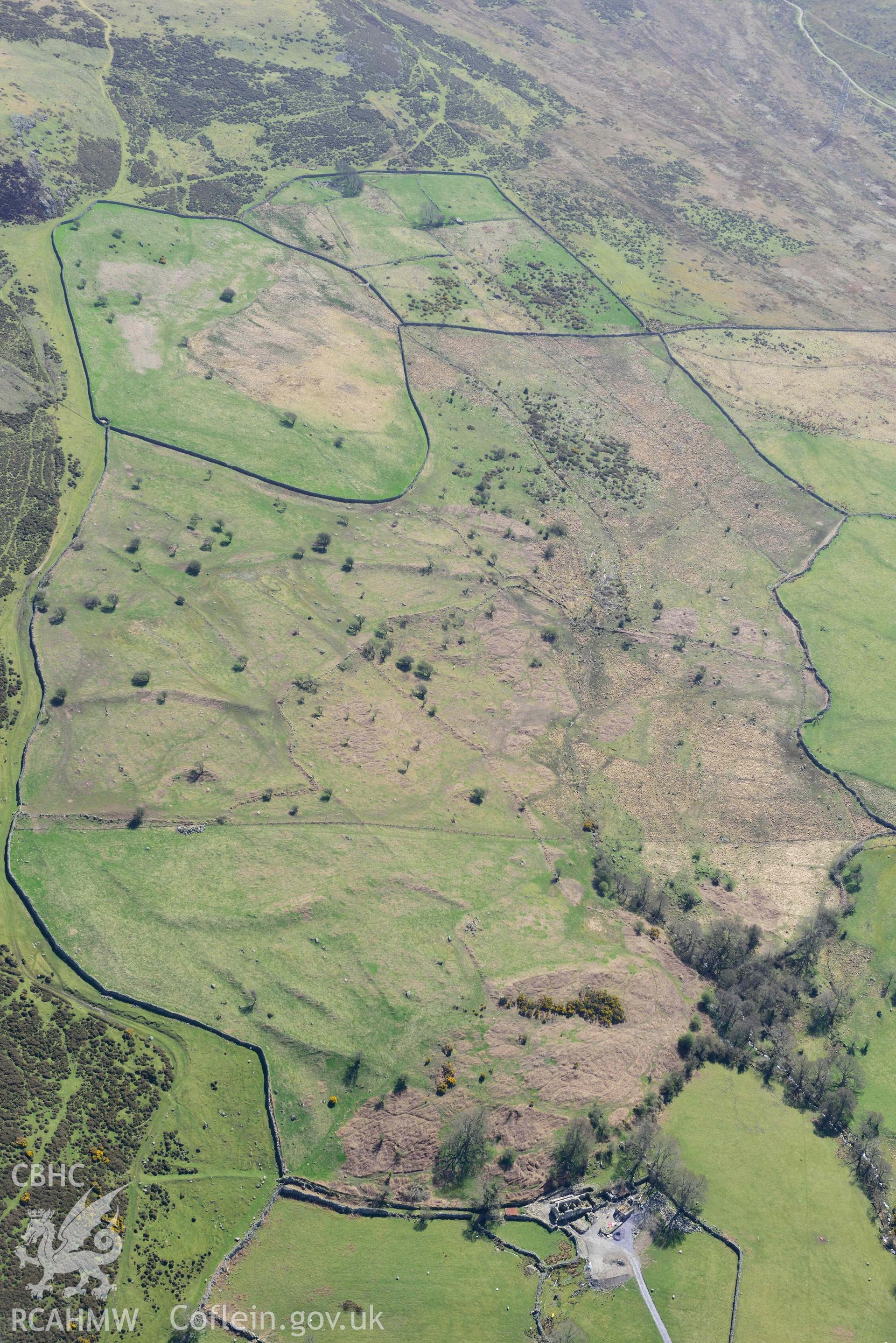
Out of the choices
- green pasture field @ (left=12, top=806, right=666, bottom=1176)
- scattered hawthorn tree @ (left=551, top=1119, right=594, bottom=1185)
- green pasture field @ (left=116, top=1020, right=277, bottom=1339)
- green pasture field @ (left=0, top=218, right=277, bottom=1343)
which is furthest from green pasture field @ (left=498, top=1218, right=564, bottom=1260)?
green pasture field @ (left=0, top=218, right=277, bottom=1343)

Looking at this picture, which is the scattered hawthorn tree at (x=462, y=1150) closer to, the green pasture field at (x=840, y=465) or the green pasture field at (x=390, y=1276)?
the green pasture field at (x=390, y=1276)

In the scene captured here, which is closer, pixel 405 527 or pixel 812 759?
pixel 812 759

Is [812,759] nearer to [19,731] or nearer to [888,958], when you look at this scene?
[888,958]

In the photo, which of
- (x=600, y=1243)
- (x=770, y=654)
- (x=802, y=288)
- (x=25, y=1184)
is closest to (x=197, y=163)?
(x=802, y=288)

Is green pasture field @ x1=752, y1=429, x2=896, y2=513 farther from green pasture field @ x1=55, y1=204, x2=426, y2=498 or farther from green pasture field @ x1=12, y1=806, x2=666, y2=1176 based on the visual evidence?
green pasture field @ x1=12, y1=806, x2=666, y2=1176

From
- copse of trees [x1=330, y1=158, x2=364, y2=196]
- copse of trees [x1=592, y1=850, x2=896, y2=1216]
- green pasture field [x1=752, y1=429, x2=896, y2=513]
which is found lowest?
copse of trees [x1=592, y1=850, x2=896, y2=1216]

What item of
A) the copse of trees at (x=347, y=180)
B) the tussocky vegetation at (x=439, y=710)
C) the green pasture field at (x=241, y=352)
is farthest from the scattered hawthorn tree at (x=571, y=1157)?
the copse of trees at (x=347, y=180)
